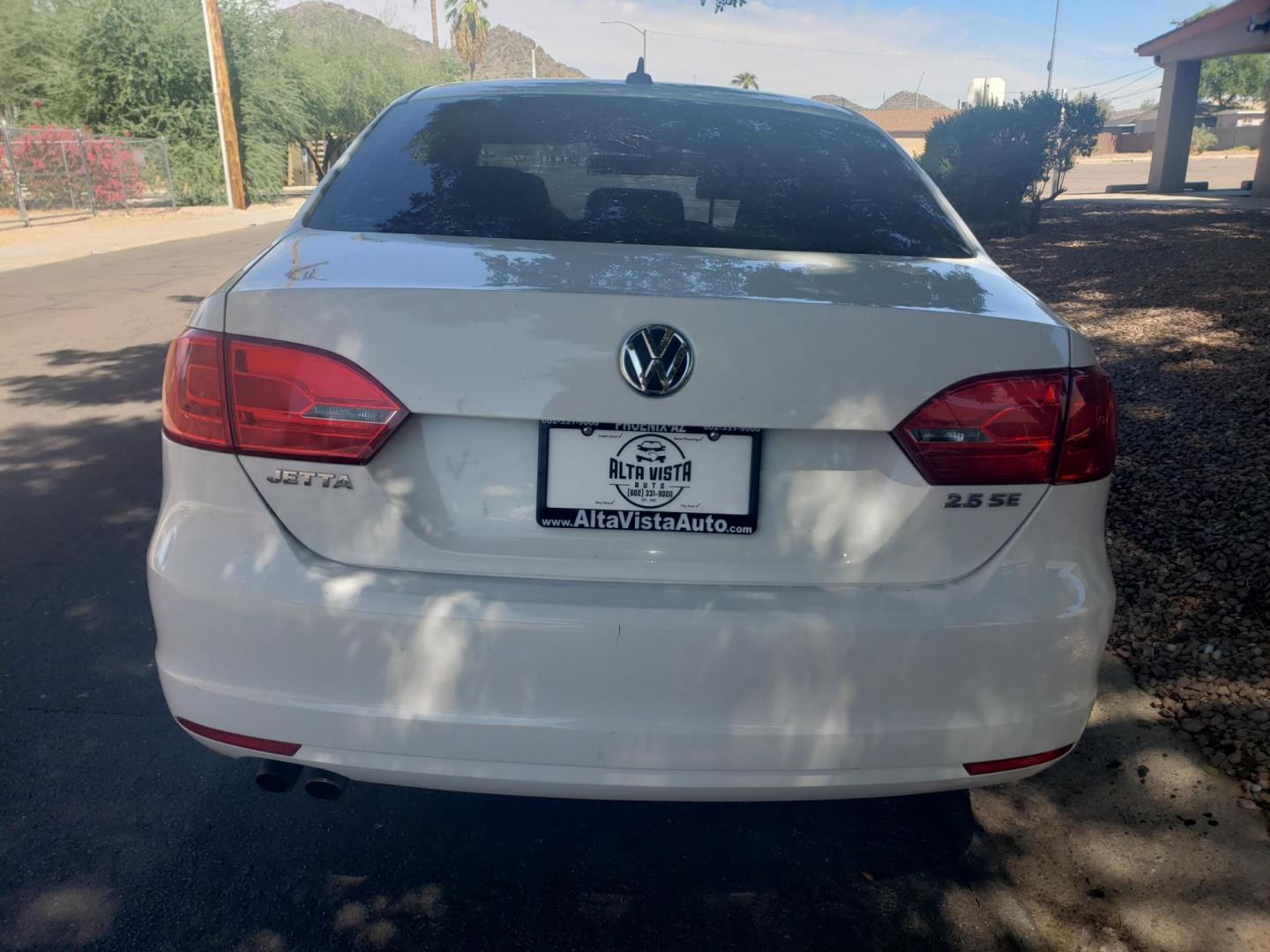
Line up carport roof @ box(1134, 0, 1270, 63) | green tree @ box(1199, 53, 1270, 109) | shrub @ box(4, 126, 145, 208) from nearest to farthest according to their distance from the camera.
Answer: carport roof @ box(1134, 0, 1270, 63)
shrub @ box(4, 126, 145, 208)
green tree @ box(1199, 53, 1270, 109)

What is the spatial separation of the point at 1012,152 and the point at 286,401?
1552 cm

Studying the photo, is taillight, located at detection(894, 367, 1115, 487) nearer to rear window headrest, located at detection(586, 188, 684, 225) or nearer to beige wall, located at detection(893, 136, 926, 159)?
rear window headrest, located at detection(586, 188, 684, 225)

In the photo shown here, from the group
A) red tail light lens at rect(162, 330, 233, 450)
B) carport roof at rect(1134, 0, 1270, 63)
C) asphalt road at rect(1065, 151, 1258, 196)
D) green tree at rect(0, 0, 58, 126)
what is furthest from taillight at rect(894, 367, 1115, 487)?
green tree at rect(0, 0, 58, 126)

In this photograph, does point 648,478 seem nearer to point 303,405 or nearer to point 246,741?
point 303,405

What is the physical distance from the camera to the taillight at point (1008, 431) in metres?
→ 2.08

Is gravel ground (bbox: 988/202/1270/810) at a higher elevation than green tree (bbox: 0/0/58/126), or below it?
below

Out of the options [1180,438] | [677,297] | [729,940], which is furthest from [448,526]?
[1180,438]

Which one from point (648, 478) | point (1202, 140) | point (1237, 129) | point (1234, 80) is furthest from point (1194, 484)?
point (1234, 80)

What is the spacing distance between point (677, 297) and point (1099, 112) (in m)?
17.6

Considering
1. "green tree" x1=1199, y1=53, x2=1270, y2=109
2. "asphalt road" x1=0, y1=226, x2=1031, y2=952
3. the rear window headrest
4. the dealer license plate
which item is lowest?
"asphalt road" x1=0, y1=226, x2=1031, y2=952

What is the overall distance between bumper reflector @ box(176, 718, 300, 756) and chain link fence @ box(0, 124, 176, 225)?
2619 centimetres

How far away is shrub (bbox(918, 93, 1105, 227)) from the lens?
15656 millimetres

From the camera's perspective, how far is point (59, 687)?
135 inches

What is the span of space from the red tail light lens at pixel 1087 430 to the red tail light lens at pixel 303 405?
1.31m
